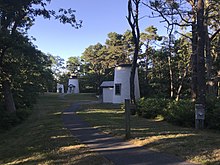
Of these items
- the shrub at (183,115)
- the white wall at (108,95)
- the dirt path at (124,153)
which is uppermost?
the white wall at (108,95)

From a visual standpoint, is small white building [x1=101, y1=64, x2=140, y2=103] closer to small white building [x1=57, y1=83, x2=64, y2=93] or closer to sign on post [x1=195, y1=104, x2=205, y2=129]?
sign on post [x1=195, y1=104, x2=205, y2=129]

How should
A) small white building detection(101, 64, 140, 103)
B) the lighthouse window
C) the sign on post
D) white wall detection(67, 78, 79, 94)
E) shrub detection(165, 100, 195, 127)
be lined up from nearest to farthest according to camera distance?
the sign on post < shrub detection(165, 100, 195, 127) < small white building detection(101, 64, 140, 103) < the lighthouse window < white wall detection(67, 78, 79, 94)

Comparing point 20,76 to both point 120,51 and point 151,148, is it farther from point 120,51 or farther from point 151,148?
point 120,51

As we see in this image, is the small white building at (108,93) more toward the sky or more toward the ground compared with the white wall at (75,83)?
more toward the ground

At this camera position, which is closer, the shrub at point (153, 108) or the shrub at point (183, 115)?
the shrub at point (183, 115)

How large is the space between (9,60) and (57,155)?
16502mm

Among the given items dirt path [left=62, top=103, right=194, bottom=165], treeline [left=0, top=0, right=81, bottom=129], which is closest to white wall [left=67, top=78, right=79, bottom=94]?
treeline [left=0, top=0, right=81, bottom=129]

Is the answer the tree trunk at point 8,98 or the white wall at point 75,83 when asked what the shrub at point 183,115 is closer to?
the tree trunk at point 8,98

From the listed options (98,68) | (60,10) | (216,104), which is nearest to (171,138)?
(216,104)

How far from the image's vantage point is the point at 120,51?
61781mm

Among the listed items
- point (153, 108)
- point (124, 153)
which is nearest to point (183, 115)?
point (153, 108)

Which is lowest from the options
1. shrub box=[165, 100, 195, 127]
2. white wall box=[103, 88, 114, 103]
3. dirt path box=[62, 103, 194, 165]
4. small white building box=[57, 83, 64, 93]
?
dirt path box=[62, 103, 194, 165]

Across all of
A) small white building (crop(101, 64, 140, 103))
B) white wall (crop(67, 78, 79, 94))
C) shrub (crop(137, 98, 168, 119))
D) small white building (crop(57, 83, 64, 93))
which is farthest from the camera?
small white building (crop(57, 83, 64, 93))

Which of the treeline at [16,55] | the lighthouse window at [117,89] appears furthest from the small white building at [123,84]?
the treeline at [16,55]
